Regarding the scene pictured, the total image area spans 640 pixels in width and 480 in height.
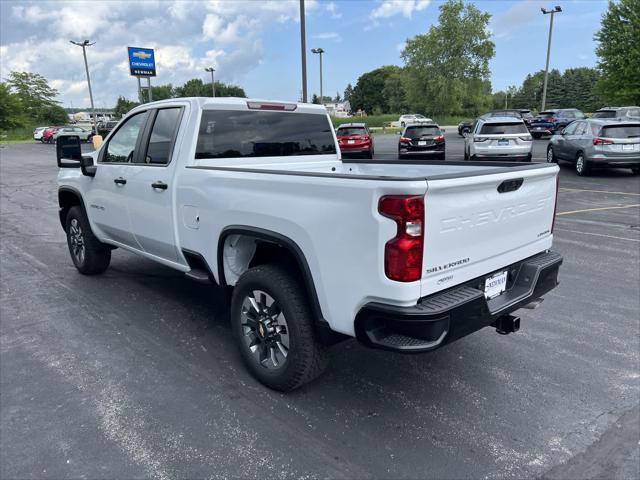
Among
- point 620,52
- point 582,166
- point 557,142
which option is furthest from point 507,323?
point 620,52

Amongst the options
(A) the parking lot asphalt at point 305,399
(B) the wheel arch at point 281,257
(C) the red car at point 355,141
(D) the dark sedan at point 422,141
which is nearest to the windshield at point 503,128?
(D) the dark sedan at point 422,141

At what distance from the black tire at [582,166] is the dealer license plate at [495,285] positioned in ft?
43.5

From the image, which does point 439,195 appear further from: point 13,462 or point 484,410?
point 13,462

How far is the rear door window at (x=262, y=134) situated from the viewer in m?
4.13

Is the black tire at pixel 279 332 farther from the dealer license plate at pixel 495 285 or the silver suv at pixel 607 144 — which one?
the silver suv at pixel 607 144

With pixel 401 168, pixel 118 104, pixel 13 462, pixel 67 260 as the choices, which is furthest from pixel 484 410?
pixel 118 104

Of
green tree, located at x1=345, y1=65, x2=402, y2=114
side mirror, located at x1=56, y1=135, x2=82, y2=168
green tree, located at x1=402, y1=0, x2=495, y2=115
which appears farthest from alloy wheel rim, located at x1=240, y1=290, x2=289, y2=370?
green tree, located at x1=345, y1=65, x2=402, y2=114

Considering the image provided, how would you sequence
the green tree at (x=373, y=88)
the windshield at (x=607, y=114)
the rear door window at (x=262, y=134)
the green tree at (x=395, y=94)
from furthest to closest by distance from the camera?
the green tree at (x=373, y=88) → the green tree at (x=395, y=94) → the windshield at (x=607, y=114) → the rear door window at (x=262, y=134)

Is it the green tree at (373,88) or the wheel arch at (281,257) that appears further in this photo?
the green tree at (373,88)

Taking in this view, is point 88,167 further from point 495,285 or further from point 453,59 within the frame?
point 453,59

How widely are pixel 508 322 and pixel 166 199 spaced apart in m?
2.79

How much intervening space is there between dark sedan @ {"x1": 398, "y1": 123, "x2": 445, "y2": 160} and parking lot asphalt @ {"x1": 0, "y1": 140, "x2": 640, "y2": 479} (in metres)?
14.4

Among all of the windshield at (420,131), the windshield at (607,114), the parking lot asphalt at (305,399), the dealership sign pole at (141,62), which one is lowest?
the parking lot asphalt at (305,399)

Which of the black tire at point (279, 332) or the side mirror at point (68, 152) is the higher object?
the side mirror at point (68, 152)
